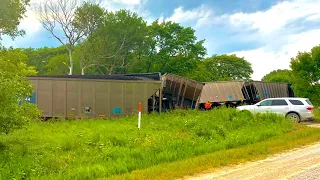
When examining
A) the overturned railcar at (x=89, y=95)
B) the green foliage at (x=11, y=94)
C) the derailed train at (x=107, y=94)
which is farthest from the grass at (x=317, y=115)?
the green foliage at (x=11, y=94)

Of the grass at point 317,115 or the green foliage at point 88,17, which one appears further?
the green foliage at point 88,17

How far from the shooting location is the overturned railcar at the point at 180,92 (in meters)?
22.2

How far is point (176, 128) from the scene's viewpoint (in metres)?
14.5

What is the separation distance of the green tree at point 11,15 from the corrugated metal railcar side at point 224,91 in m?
16.3

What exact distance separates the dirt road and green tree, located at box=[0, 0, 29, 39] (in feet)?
26.7

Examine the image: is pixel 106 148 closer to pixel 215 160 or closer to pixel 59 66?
pixel 215 160

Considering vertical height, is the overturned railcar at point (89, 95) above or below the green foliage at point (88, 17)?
below

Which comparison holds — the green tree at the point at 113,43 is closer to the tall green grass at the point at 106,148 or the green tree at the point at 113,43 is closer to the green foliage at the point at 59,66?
the green foliage at the point at 59,66

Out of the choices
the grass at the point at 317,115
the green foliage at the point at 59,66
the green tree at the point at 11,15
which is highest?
the green foliage at the point at 59,66

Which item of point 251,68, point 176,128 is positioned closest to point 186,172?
point 176,128

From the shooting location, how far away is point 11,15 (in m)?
10.6

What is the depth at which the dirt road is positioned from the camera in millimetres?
6734

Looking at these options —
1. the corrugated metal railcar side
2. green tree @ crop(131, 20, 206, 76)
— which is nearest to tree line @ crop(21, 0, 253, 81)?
green tree @ crop(131, 20, 206, 76)

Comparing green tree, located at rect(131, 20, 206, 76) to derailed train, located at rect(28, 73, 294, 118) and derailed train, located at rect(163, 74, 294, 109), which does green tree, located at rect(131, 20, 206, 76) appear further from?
derailed train, located at rect(28, 73, 294, 118)
